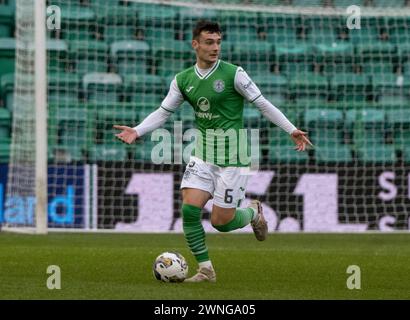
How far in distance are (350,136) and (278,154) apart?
1220 mm

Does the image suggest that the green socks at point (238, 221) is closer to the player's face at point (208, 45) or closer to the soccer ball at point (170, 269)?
the soccer ball at point (170, 269)

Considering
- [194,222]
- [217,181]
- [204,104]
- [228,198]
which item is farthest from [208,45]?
[194,222]

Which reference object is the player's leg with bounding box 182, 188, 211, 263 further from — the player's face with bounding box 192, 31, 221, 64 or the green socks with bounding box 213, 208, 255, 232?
the player's face with bounding box 192, 31, 221, 64

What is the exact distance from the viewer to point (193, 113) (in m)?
16.3

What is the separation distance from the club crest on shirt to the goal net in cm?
544

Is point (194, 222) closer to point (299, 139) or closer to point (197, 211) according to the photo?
point (197, 211)

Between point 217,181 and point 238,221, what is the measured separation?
0.40 m

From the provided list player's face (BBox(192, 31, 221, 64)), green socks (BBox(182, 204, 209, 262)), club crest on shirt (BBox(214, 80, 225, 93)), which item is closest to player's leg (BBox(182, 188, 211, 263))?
green socks (BBox(182, 204, 209, 262))

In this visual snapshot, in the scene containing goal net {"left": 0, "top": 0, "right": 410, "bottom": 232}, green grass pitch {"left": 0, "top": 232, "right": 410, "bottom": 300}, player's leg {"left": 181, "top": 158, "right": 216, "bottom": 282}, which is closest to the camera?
green grass pitch {"left": 0, "top": 232, "right": 410, "bottom": 300}

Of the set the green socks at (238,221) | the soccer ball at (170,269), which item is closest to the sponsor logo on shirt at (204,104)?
the green socks at (238,221)

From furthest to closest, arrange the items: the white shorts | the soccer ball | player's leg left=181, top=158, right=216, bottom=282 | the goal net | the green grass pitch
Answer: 1. the goal net
2. the white shorts
3. player's leg left=181, top=158, right=216, bottom=282
4. the soccer ball
5. the green grass pitch

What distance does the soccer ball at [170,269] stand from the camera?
8188 mm

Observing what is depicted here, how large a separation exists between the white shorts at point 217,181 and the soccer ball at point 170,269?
0.58m

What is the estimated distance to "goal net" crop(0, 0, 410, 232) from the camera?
1478 centimetres
